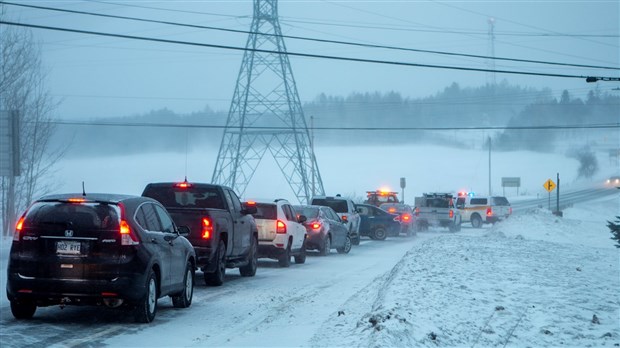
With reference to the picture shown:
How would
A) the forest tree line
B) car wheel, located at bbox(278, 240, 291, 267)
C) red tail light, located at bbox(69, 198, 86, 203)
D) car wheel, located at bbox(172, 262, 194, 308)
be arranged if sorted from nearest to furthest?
red tail light, located at bbox(69, 198, 86, 203) → car wheel, located at bbox(172, 262, 194, 308) → car wheel, located at bbox(278, 240, 291, 267) → the forest tree line

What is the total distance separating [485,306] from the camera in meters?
12.2

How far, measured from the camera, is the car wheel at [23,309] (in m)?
11.8

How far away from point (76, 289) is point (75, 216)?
960 millimetres

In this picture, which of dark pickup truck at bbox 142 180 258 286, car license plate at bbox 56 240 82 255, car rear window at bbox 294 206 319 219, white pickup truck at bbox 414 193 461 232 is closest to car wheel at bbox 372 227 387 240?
white pickup truck at bbox 414 193 461 232

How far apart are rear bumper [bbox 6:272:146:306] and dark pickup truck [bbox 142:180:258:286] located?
4998 mm

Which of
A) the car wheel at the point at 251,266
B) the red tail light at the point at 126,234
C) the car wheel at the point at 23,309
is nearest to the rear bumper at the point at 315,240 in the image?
the car wheel at the point at 251,266

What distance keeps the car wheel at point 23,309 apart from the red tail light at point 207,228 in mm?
4879

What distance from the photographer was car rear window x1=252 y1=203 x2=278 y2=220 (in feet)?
75.9

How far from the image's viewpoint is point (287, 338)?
1095 centimetres

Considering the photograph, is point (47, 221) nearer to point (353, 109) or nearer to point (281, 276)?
point (281, 276)

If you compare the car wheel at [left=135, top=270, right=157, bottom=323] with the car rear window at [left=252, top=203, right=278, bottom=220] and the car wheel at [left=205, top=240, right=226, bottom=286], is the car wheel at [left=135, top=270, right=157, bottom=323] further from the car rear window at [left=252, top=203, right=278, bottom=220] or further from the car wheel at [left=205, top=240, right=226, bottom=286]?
the car rear window at [left=252, top=203, right=278, bottom=220]

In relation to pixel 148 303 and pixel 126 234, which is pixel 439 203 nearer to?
pixel 148 303

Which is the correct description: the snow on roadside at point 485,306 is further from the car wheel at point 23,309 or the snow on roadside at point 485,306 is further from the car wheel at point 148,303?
the car wheel at point 23,309

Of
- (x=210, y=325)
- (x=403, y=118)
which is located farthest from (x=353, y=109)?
(x=210, y=325)
